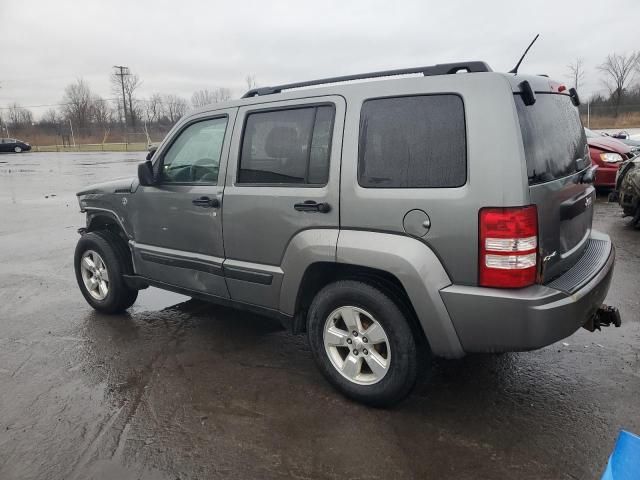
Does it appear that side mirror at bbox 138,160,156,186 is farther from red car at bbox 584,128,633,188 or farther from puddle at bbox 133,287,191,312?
red car at bbox 584,128,633,188

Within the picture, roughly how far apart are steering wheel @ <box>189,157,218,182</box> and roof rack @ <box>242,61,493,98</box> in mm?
584

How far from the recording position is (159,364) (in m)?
3.90

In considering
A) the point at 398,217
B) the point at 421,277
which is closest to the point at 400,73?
the point at 398,217

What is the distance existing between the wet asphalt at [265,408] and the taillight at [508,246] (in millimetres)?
943

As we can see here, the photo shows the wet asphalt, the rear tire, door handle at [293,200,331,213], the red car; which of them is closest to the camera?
the wet asphalt

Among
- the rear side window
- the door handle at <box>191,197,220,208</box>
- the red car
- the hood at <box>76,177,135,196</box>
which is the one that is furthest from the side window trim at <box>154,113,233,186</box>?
the red car

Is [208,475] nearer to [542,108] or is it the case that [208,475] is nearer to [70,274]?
[542,108]

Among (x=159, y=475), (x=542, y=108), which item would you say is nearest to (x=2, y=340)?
(x=159, y=475)

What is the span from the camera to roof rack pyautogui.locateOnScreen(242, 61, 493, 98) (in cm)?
294

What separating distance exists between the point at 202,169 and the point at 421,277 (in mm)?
2058

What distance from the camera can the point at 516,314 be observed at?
2.61 metres

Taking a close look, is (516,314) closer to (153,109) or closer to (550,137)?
(550,137)

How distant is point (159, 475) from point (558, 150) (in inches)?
113

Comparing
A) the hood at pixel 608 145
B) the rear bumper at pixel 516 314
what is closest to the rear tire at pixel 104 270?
the rear bumper at pixel 516 314
